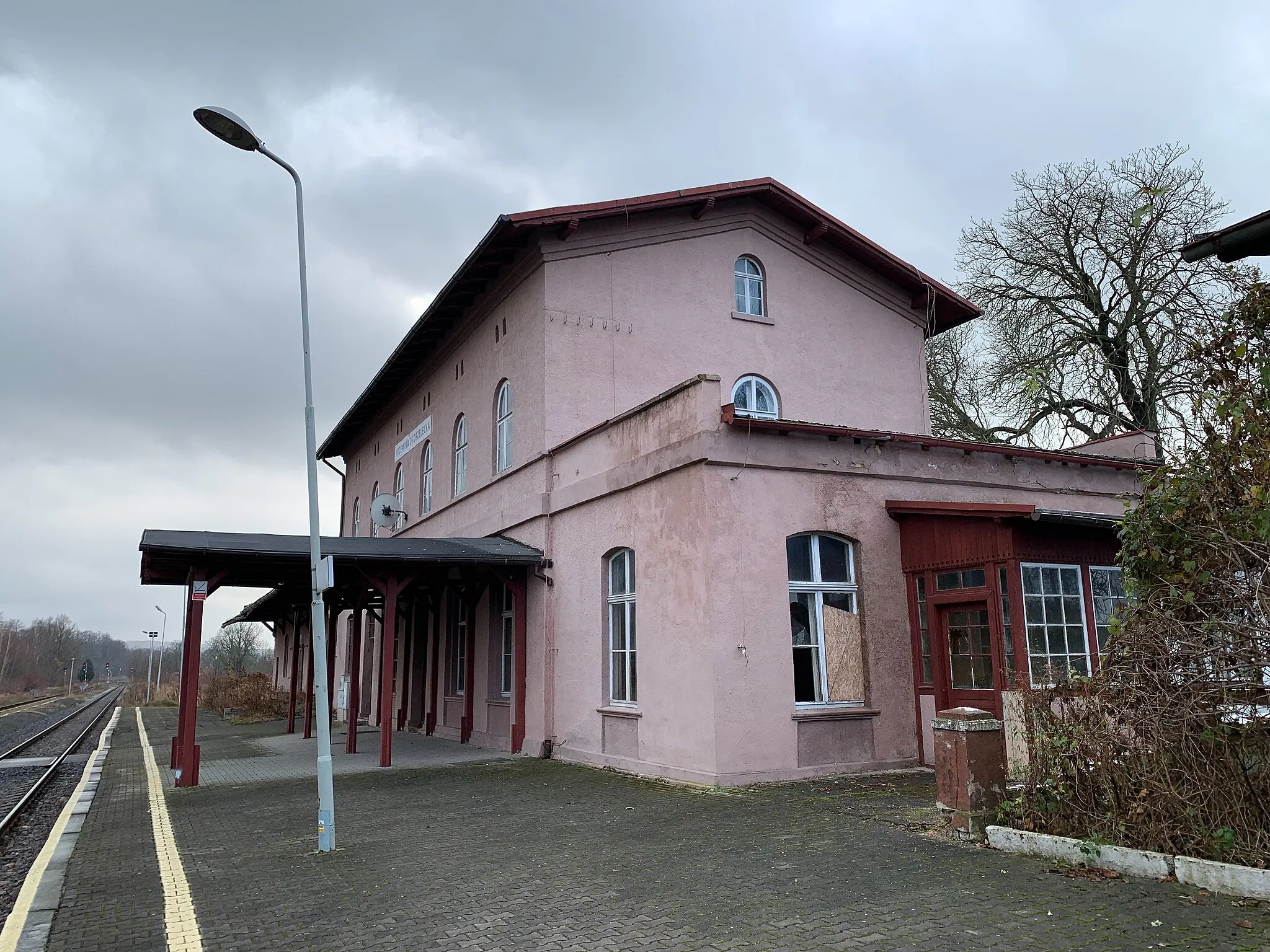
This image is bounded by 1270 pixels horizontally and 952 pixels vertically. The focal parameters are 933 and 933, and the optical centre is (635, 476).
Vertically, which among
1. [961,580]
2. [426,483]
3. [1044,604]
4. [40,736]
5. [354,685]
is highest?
[426,483]

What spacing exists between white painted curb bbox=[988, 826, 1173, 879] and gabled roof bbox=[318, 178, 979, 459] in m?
11.0

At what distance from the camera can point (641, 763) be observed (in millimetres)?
11797

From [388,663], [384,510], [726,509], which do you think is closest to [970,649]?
[726,509]

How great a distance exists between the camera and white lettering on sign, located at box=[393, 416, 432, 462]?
869 inches

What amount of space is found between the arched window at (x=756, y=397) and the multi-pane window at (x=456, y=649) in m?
7.04

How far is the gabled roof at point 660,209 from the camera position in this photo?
587 inches

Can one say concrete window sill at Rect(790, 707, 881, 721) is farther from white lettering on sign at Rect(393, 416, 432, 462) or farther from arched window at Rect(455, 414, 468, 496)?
white lettering on sign at Rect(393, 416, 432, 462)

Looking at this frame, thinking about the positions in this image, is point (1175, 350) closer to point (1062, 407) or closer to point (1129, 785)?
point (1062, 407)

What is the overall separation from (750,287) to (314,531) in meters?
10.6

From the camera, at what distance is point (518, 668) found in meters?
15.0

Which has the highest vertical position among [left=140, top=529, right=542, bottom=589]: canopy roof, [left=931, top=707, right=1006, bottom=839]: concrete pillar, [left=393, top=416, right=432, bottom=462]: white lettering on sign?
[left=393, top=416, right=432, bottom=462]: white lettering on sign

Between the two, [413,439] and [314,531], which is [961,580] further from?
[413,439]

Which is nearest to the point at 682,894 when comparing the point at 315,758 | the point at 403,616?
the point at 315,758

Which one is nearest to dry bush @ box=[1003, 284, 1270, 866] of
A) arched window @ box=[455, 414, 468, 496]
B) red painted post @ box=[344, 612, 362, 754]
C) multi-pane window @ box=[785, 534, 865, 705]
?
multi-pane window @ box=[785, 534, 865, 705]
